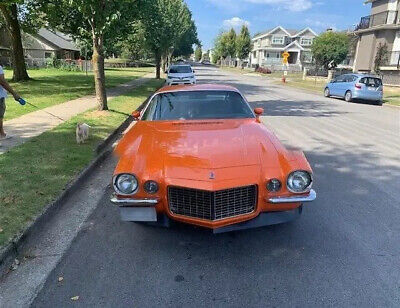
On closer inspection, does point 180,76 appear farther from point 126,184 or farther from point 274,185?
point 274,185

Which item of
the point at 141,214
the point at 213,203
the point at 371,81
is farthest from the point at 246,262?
the point at 371,81

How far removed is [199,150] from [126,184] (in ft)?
2.65

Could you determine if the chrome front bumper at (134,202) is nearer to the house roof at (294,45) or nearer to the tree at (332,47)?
the tree at (332,47)

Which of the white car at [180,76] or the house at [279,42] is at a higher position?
the house at [279,42]

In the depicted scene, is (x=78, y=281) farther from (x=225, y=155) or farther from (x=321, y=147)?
(x=321, y=147)

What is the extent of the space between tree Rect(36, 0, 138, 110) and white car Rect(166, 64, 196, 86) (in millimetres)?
8597

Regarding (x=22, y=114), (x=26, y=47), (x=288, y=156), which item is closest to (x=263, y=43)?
(x=26, y=47)

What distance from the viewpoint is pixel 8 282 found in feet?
10.1

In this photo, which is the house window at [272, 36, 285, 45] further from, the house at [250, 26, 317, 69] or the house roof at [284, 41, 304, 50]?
the house roof at [284, 41, 304, 50]

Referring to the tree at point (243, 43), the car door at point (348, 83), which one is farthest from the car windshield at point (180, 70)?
the tree at point (243, 43)

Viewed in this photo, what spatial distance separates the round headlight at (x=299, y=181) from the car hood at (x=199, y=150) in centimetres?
22

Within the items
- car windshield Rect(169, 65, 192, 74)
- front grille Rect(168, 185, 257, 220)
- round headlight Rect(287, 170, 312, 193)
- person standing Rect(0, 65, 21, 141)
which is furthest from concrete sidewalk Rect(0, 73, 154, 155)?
car windshield Rect(169, 65, 192, 74)

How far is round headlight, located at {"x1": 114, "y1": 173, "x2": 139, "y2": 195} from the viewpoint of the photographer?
3.34 meters

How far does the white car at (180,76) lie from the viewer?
69.8ft
